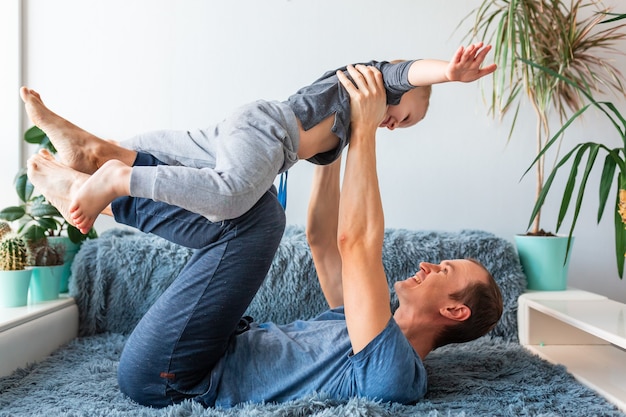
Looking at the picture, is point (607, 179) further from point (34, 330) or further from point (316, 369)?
point (34, 330)

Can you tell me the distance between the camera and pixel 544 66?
240 centimetres

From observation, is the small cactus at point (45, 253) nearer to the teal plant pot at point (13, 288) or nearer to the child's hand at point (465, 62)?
the teal plant pot at point (13, 288)

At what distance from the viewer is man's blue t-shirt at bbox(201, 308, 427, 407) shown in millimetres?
1313

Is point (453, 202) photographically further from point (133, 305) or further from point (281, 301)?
point (133, 305)

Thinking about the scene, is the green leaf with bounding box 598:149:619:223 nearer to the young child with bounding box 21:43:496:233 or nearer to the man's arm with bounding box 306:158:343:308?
the young child with bounding box 21:43:496:233

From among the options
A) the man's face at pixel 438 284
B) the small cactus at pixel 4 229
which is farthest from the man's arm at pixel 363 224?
the small cactus at pixel 4 229

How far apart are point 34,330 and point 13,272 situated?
0.27 meters

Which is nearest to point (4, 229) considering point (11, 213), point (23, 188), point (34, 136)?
point (11, 213)

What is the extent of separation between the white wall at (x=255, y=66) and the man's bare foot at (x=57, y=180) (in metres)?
1.32

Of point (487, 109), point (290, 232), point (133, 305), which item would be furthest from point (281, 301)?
point (487, 109)

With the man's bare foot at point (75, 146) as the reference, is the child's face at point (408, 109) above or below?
above

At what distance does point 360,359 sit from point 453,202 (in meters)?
1.43

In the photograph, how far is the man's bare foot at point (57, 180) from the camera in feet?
4.17

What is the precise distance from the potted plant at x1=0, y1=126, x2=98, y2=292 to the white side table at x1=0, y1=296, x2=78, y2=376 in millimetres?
219
